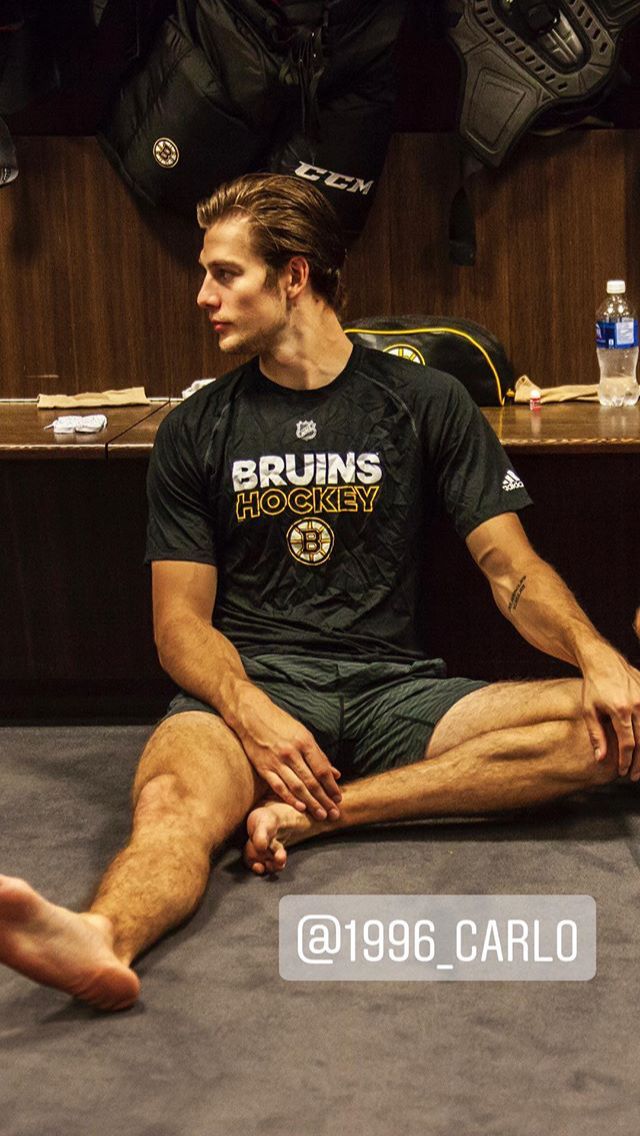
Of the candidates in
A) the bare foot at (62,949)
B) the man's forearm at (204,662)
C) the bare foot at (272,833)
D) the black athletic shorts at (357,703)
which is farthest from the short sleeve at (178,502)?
the bare foot at (62,949)

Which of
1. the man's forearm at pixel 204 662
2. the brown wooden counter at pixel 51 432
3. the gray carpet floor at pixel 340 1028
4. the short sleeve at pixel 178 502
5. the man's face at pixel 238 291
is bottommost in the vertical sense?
the gray carpet floor at pixel 340 1028

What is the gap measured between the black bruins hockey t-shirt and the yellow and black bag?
52 cm

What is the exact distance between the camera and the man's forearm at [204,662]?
2549mm

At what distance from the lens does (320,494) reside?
2.71 meters

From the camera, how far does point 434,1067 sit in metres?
1.87

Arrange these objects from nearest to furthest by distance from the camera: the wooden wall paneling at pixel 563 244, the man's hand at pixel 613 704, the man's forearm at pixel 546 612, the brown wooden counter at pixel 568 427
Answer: the man's hand at pixel 613 704 < the man's forearm at pixel 546 612 < the brown wooden counter at pixel 568 427 < the wooden wall paneling at pixel 563 244

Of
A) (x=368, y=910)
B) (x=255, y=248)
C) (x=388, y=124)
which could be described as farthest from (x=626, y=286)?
→ (x=368, y=910)

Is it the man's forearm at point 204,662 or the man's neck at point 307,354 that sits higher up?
the man's neck at point 307,354

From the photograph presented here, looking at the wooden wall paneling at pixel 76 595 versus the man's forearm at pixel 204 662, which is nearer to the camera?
the man's forearm at pixel 204 662

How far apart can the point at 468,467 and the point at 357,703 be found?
0.45 meters

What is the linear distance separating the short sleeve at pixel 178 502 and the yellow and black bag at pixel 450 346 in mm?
684

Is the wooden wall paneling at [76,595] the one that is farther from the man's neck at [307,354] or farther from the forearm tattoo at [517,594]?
the forearm tattoo at [517,594]

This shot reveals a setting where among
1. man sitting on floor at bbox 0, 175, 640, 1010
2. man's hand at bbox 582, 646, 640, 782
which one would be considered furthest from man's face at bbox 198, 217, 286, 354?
man's hand at bbox 582, 646, 640, 782

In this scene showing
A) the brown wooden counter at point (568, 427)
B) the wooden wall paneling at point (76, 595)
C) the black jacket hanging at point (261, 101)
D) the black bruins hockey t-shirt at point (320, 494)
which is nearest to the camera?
the black bruins hockey t-shirt at point (320, 494)
